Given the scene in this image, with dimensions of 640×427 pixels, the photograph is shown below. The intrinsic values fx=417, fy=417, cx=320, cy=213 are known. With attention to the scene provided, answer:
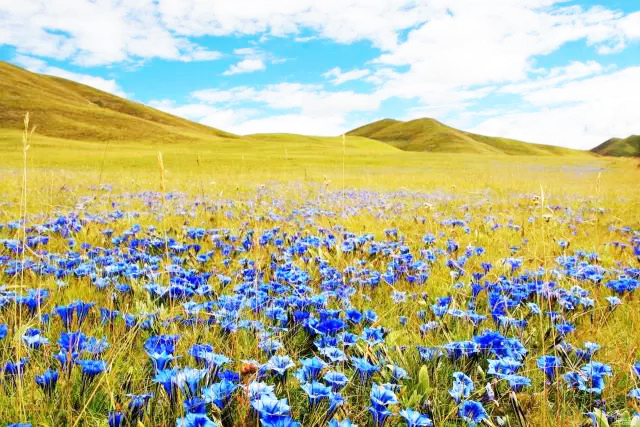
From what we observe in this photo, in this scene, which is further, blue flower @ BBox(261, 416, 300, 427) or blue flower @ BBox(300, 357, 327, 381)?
blue flower @ BBox(300, 357, 327, 381)

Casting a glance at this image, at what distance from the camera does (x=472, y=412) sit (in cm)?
175

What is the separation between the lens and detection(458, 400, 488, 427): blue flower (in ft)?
5.61

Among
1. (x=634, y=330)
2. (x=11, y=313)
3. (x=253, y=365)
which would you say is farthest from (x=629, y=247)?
(x=11, y=313)

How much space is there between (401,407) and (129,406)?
3.99ft

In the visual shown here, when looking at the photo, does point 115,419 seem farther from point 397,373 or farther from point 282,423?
point 397,373

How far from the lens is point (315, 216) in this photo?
774 cm

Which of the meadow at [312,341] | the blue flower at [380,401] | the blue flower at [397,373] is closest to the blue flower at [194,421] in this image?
the meadow at [312,341]

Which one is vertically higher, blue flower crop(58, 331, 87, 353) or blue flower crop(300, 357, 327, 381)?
blue flower crop(58, 331, 87, 353)

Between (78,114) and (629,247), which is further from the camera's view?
(78,114)

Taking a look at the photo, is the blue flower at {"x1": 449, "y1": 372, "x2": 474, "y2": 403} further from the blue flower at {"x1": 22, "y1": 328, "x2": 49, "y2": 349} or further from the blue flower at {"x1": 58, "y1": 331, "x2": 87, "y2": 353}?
the blue flower at {"x1": 22, "y1": 328, "x2": 49, "y2": 349}

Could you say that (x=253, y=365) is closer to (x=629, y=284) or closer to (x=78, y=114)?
(x=629, y=284)

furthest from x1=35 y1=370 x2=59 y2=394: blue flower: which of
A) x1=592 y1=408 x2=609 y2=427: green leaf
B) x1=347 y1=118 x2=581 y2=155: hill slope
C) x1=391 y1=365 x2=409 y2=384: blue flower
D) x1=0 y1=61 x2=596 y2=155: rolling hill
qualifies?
x1=347 y1=118 x2=581 y2=155: hill slope

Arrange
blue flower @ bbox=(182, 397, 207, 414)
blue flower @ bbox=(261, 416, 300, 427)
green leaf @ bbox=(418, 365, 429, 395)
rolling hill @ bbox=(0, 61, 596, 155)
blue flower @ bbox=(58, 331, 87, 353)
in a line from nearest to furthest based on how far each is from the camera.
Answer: blue flower @ bbox=(261, 416, 300, 427) → blue flower @ bbox=(182, 397, 207, 414) → blue flower @ bbox=(58, 331, 87, 353) → green leaf @ bbox=(418, 365, 429, 395) → rolling hill @ bbox=(0, 61, 596, 155)

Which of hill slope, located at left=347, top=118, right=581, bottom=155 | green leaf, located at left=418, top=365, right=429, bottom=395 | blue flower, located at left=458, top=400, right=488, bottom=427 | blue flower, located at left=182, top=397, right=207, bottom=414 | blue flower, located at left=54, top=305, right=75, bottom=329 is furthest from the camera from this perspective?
hill slope, located at left=347, top=118, right=581, bottom=155
